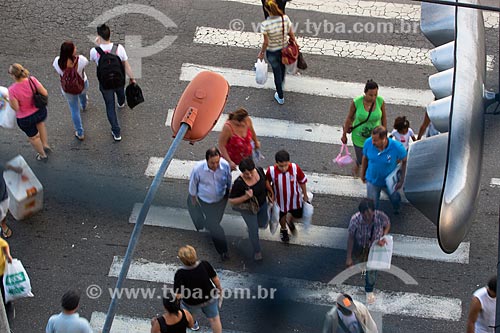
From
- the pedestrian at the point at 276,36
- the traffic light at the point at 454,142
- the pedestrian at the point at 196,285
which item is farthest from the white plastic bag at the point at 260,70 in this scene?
the traffic light at the point at 454,142

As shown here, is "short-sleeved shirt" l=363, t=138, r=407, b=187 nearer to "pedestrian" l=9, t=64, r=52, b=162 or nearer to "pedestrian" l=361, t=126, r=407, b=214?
"pedestrian" l=361, t=126, r=407, b=214

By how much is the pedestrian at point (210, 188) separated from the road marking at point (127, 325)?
1.28 meters

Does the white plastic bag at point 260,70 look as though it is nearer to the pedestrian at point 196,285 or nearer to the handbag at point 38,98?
the handbag at point 38,98

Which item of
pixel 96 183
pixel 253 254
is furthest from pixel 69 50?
pixel 253 254

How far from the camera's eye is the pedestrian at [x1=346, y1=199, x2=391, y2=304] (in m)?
9.34

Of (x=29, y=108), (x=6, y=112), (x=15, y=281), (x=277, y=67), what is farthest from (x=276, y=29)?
(x=15, y=281)

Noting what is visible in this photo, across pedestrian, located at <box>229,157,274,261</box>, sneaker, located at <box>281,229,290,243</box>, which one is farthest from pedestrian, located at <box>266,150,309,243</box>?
sneaker, located at <box>281,229,290,243</box>

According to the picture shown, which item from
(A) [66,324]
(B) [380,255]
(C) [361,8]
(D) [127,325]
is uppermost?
(C) [361,8]

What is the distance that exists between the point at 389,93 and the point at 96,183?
166 inches

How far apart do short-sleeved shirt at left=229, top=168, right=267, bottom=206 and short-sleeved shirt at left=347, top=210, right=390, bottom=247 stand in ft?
3.33

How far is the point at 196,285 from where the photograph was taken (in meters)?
8.78

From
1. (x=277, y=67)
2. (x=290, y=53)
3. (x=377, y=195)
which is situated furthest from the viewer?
(x=277, y=67)

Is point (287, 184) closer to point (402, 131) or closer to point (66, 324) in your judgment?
point (402, 131)

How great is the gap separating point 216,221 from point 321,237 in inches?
52.1
